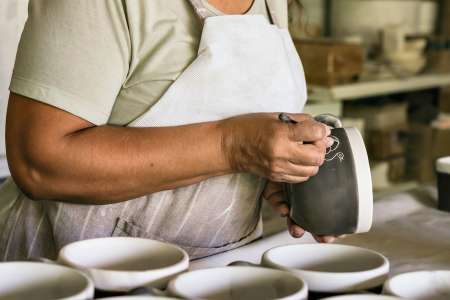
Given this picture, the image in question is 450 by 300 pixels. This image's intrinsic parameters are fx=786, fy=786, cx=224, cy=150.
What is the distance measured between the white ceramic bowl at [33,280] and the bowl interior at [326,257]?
23cm

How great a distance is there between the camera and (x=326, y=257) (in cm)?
90

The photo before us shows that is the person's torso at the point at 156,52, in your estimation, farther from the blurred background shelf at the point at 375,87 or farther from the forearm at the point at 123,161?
the blurred background shelf at the point at 375,87

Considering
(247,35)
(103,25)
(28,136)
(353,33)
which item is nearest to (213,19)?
(247,35)

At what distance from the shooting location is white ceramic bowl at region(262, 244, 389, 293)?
2.51ft

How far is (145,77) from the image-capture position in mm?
1037

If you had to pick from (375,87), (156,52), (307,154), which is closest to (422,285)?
(307,154)

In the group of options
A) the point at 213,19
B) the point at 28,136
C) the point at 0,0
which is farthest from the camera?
the point at 0,0

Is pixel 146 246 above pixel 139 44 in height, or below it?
below

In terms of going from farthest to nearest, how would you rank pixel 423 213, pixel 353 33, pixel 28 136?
pixel 353 33 → pixel 423 213 → pixel 28 136

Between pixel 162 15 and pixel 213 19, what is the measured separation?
0.24 ft

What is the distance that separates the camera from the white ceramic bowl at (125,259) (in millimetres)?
739

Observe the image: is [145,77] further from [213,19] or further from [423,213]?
[423,213]

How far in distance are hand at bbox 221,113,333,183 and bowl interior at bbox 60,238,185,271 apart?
0.67ft

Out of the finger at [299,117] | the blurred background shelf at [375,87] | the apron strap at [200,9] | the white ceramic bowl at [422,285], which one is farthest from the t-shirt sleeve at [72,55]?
the blurred background shelf at [375,87]
